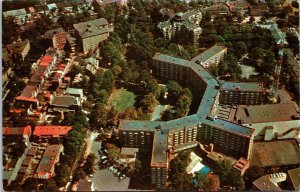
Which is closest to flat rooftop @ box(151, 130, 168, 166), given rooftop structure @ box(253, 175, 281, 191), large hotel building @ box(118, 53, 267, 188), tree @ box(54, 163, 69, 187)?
large hotel building @ box(118, 53, 267, 188)

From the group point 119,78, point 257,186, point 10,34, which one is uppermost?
point 10,34

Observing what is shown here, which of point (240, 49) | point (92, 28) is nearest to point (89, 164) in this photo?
point (92, 28)

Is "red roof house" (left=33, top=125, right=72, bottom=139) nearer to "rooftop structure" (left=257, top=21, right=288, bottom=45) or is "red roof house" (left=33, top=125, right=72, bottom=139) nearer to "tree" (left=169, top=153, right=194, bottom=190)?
"tree" (left=169, top=153, right=194, bottom=190)

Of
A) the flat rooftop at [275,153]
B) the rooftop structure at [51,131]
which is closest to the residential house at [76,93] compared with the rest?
the rooftop structure at [51,131]

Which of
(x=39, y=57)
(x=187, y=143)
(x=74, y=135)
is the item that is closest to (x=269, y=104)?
(x=187, y=143)

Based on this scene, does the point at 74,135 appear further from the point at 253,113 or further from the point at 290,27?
the point at 290,27

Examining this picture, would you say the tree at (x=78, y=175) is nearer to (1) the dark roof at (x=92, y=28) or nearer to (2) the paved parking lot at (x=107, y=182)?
(2) the paved parking lot at (x=107, y=182)
